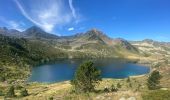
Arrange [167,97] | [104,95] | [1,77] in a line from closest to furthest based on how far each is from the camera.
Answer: [167,97] < [104,95] < [1,77]

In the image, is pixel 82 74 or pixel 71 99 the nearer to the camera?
pixel 71 99

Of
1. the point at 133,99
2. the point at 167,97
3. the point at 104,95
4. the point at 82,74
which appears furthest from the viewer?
the point at 82,74

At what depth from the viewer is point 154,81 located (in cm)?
9306

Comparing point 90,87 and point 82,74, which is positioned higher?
point 82,74

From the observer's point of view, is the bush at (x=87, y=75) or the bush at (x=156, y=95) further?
the bush at (x=87, y=75)

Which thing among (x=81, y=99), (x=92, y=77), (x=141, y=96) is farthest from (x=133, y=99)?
(x=92, y=77)

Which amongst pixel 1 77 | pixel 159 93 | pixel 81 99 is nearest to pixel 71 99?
pixel 81 99

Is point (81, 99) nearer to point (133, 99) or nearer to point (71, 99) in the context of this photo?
point (71, 99)

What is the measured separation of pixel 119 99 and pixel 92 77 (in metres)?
27.6

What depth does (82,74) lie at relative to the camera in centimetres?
6719

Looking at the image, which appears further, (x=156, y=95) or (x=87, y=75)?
(x=87, y=75)

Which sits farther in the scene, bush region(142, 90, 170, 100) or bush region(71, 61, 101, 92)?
bush region(71, 61, 101, 92)

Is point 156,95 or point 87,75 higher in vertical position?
point 87,75

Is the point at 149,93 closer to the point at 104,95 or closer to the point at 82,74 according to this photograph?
the point at 104,95
